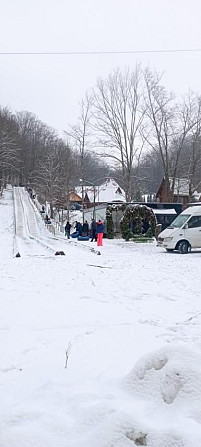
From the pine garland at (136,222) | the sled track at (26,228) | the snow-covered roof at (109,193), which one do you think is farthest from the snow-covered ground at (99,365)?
the snow-covered roof at (109,193)

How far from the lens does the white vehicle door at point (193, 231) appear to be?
2650 centimetres

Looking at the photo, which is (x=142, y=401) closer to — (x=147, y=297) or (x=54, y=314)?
(x=54, y=314)

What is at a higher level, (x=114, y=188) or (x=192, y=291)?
(x=114, y=188)

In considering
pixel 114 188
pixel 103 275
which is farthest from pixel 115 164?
pixel 103 275

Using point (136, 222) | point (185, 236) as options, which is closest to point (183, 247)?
point (185, 236)

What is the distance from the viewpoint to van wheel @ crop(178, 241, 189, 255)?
26.3 m

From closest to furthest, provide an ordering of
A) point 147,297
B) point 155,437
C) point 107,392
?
point 155,437 → point 107,392 → point 147,297

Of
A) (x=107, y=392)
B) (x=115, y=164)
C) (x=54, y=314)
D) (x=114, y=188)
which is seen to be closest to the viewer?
(x=107, y=392)

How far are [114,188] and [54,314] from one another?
7890cm

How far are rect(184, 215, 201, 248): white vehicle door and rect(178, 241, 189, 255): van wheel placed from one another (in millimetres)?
305

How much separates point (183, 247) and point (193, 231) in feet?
3.36

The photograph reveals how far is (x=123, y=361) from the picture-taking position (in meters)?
5.90

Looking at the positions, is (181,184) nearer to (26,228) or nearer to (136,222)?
(26,228)

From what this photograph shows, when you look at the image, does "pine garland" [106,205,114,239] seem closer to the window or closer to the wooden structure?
the window
